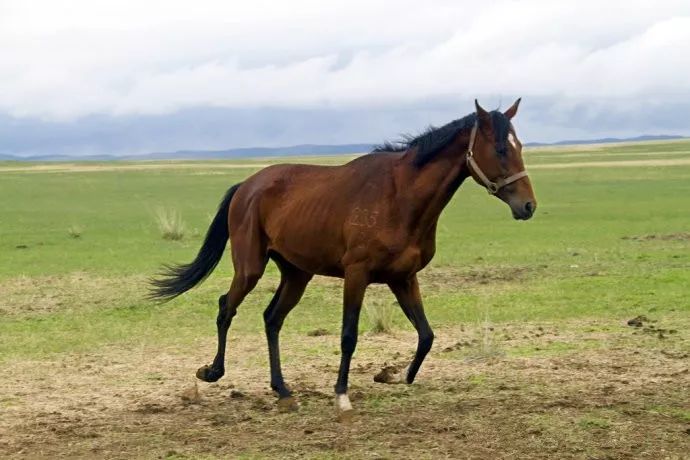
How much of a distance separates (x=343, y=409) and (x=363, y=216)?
59.9 inches

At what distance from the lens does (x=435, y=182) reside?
26.1ft

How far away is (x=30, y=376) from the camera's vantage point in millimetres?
9742

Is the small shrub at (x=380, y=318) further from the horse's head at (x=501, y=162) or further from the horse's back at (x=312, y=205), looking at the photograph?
the horse's head at (x=501, y=162)

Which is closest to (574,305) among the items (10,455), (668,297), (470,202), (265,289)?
(668,297)

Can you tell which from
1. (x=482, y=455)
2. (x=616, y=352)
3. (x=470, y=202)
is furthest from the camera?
(x=470, y=202)

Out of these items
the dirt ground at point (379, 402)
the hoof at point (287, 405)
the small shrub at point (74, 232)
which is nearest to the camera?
the dirt ground at point (379, 402)

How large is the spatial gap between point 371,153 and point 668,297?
22.9 ft

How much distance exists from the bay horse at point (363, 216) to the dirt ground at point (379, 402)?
41 cm

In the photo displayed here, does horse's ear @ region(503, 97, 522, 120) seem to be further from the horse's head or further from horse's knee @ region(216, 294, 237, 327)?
horse's knee @ region(216, 294, 237, 327)

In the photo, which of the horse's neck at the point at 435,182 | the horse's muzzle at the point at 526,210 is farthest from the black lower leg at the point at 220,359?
the horse's muzzle at the point at 526,210

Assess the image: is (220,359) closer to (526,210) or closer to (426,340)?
(426,340)

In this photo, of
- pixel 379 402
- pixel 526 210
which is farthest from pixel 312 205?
pixel 526 210

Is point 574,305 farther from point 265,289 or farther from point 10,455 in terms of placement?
point 10,455

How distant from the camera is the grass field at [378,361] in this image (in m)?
7.15
